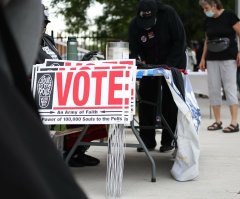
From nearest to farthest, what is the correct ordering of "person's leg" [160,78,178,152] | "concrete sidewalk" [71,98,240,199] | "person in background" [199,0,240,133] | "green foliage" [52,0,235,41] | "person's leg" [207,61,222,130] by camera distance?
1. "concrete sidewalk" [71,98,240,199]
2. "person's leg" [160,78,178,152]
3. "person in background" [199,0,240,133]
4. "person's leg" [207,61,222,130]
5. "green foliage" [52,0,235,41]

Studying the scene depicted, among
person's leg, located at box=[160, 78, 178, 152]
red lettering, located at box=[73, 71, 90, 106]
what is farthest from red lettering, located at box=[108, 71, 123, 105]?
person's leg, located at box=[160, 78, 178, 152]

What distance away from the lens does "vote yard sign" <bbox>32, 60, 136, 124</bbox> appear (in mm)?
4555

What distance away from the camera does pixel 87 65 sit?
15.5 ft

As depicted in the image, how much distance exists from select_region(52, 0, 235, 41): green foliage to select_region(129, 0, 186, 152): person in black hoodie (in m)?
13.5

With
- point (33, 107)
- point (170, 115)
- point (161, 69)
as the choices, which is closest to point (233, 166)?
point (170, 115)

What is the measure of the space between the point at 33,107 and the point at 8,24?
159mm

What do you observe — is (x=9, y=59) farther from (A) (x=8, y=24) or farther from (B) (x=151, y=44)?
(B) (x=151, y=44)

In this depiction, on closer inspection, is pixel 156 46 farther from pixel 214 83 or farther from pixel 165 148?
pixel 214 83

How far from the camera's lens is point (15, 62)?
112 centimetres

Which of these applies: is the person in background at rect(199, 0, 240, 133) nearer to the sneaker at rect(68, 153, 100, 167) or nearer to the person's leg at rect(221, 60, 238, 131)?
the person's leg at rect(221, 60, 238, 131)

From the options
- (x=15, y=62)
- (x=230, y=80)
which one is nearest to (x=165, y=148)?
→ (x=230, y=80)

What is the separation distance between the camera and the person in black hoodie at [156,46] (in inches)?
233

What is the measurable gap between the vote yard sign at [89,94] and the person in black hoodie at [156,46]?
49.8 inches

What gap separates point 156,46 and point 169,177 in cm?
145
